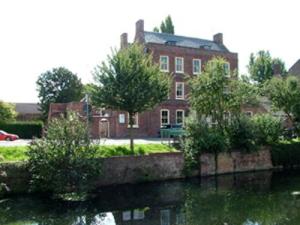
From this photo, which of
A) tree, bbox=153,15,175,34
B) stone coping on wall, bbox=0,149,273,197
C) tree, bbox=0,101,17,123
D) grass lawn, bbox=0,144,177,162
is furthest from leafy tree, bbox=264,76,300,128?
tree, bbox=0,101,17,123

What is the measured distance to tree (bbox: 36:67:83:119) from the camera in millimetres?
61219

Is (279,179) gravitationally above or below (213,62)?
below

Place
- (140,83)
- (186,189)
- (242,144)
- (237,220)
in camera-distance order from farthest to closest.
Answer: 1. (242,144)
2. (140,83)
3. (186,189)
4. (237,220)

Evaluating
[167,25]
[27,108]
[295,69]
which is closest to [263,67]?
[295,69]

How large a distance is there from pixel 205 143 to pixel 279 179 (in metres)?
5.27

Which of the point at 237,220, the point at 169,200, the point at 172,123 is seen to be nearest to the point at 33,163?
the point at 169,200

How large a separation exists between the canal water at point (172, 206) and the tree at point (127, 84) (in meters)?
5.40

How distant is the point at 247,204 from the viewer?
16.6 metres

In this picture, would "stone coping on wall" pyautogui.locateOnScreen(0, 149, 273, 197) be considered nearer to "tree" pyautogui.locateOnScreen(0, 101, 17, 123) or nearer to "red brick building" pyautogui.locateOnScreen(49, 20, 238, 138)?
"red brick building" pyautogui.locateOnScreen(49, 20, 238, 138)

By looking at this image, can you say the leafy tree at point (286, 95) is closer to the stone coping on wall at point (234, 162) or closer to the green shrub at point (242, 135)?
the stone coping on wall at point (234, 162)

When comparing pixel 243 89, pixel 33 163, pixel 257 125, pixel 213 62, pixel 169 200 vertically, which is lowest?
pixel 169 200

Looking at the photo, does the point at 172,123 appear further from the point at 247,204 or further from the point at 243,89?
the point at 247,204

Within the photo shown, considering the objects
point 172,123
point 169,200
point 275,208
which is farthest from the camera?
point 172,123

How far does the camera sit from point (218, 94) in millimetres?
28109
